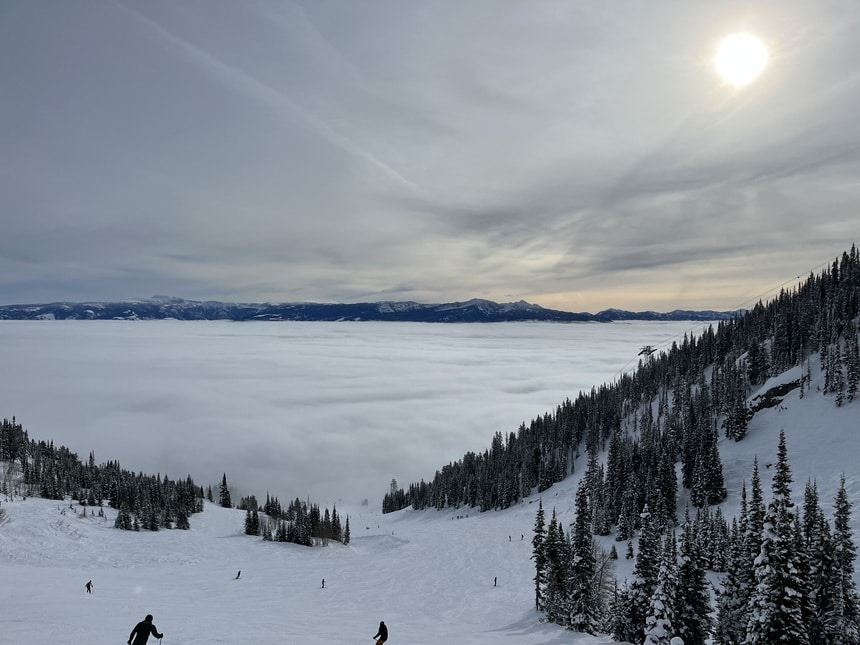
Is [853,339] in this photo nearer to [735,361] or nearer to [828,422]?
[828,422]

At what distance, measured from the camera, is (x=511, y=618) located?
48438mm

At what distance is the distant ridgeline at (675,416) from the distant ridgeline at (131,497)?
67611 millimetres

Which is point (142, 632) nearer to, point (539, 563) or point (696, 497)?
point (539, 563)

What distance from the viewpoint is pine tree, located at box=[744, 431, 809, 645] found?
1086 inches

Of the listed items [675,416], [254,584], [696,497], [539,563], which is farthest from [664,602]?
[675,416]

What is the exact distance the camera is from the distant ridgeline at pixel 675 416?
106 metres

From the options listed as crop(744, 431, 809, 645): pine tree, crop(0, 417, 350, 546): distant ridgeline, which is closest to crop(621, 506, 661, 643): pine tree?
crop(744, 431, 809, 645): pine tree

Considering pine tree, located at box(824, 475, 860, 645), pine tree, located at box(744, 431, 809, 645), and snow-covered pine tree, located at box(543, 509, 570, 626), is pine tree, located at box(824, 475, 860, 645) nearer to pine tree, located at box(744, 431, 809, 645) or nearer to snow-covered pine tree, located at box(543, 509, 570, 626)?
pine tree, located at box(744, 431, 809, 645)

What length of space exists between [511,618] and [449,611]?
7.60 meters

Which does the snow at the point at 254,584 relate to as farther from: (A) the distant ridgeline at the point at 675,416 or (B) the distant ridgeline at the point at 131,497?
(A) the distant ridgeline at the point at 675,416

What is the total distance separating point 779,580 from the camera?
28.0 m

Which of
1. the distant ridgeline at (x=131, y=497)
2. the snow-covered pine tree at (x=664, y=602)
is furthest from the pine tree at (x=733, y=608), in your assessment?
the distant ridgeline at (x=131, y=497)

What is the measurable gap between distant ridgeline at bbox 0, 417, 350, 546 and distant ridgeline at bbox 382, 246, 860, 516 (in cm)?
6761

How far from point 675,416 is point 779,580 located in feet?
432
